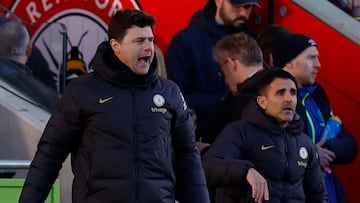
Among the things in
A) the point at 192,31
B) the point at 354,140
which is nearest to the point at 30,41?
the point at 192,31

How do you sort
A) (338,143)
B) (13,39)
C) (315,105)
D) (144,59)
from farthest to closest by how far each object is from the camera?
(13,39) < (315,105) < (338,143) < (144,59)

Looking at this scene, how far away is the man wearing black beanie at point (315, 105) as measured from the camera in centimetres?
862

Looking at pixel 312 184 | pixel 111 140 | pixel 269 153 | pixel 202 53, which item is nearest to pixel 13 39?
pixel 202 53

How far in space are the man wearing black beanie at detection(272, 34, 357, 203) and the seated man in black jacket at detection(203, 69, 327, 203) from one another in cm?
107

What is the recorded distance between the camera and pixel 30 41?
9.62 metres

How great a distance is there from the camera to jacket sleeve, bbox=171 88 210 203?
6.22m

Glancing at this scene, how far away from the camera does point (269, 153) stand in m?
7.28

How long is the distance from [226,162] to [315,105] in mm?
1772

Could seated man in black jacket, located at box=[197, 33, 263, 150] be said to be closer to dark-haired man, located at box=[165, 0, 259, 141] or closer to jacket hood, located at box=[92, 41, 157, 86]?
dark-haired man, located at box=[165, 0, 259, 141]

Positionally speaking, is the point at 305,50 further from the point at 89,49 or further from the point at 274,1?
the point at 89,49

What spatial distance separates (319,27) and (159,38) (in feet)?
4.64

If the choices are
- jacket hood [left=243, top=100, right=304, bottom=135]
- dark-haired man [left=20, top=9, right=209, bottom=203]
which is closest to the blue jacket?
jacket hood [left=243, top=100, right=304, bottom=135]

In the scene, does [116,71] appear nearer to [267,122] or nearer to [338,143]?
[267,122]

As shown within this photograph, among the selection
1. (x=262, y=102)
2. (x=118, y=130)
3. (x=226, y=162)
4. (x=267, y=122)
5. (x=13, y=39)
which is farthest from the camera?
(x=13, y=39)
